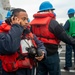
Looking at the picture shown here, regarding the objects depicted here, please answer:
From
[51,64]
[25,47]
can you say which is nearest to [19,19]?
[25,47]

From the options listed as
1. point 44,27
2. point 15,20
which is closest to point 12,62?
point 15,20

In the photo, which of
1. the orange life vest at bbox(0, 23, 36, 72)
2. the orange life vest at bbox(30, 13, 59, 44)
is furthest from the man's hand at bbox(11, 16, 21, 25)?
the orange life vest at bbox(30, 13, 59, 44)

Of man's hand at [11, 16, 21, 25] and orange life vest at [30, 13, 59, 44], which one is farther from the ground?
man's hand at [11, 16, 21, 25]

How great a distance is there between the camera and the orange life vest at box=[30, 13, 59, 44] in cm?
420

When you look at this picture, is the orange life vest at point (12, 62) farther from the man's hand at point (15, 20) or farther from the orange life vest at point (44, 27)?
the orange life vest at point (44, 27)

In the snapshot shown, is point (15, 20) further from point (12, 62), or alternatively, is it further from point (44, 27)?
point (44, 27)

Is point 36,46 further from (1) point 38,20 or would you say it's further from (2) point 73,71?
(2) point 73,71

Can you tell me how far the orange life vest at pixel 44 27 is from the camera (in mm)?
4195

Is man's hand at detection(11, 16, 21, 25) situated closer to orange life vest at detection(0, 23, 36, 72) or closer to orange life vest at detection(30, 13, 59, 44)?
orange life vest at detection(0, 23, 36, 72)

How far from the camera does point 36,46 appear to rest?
311cm

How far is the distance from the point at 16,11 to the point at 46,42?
1.47 meters

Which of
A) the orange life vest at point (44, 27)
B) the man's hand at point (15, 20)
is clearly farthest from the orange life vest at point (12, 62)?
the orange life vest at point (44, 27)

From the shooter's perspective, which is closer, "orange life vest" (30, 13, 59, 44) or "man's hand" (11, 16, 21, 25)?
"man's hand" (11, 16, 21, 25)

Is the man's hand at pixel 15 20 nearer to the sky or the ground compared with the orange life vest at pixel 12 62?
nearer to the sky
